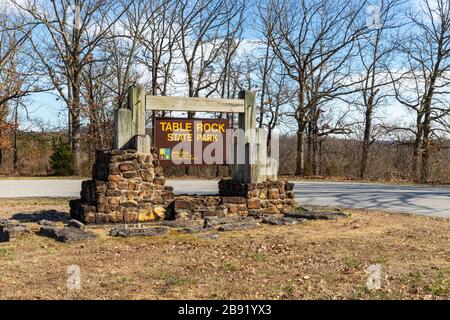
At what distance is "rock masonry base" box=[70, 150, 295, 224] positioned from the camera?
9031 mm

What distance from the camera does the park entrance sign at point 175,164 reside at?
30.1 ft

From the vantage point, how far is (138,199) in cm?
934

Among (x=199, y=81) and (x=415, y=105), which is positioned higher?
(x=199, y=81)

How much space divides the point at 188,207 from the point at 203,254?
3.00 meters

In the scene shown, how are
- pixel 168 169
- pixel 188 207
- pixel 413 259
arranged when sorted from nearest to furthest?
pixel 413 259 < pixel 188 207 < pixel 168 169

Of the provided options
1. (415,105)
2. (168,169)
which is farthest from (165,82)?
(415,105)

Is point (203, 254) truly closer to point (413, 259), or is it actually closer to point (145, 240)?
point (145, 240)

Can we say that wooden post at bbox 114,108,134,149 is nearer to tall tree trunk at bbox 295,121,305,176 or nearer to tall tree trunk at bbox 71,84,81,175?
tall tree trunk at bbox 71,84,81,175

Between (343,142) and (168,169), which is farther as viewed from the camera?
(343,142)

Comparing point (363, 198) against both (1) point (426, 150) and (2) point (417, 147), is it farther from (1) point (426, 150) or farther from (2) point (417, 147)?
(2) point (417, 147)

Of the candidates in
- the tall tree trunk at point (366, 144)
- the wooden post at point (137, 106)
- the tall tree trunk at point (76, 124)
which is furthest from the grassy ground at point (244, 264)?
the tall tree trunk at point (76, 124)

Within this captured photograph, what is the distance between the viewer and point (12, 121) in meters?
32.2
